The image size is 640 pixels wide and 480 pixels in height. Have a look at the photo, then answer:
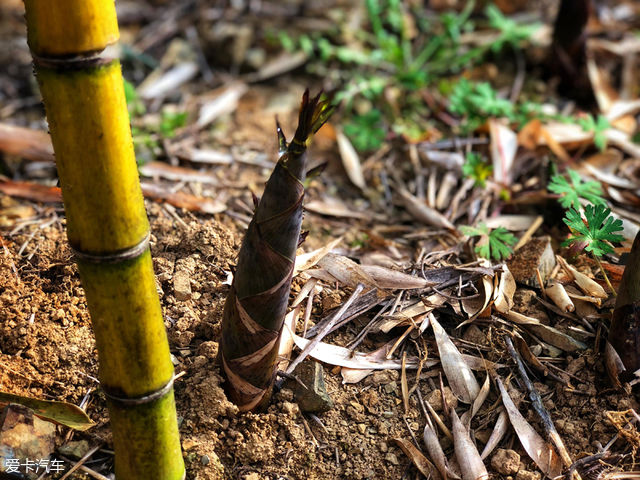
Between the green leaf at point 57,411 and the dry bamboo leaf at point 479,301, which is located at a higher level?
the green leaf at point 57,411

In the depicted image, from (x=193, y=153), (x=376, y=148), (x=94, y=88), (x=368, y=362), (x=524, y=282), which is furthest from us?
(x=376, y=148)

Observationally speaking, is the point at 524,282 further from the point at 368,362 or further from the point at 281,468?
the point at 281,468

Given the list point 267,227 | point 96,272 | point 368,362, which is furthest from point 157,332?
point 368,362

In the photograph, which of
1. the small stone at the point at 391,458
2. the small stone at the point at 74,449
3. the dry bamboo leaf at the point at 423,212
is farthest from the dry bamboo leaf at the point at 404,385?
the small stone at the point at 74,449

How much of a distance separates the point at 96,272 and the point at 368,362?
851 mm

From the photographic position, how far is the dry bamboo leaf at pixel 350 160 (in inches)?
109

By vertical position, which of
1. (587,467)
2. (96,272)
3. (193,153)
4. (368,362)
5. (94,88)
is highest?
(94,88)

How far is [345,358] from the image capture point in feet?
5.84

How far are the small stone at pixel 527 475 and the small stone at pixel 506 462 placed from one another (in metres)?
0.02

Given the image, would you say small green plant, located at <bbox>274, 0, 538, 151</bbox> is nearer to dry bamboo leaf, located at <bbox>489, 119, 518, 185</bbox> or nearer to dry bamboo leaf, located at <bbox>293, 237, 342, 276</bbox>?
dry bamboo leaf, located at <bbox>489, 119, 518, 185</bbox>

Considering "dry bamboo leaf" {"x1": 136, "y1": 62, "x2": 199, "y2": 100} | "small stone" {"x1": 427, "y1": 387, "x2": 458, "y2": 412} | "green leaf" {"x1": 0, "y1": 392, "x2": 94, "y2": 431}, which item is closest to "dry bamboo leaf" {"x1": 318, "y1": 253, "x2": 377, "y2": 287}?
"small stone" {"x1": 427, "y1": 387, "x2": 458, "y2": 412}

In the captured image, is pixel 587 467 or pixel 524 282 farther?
pixel 524 282

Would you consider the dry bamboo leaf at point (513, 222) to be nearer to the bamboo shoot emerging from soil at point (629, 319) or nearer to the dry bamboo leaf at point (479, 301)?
the dry bamboo leaf at point (479, 301)

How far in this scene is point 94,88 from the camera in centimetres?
108
